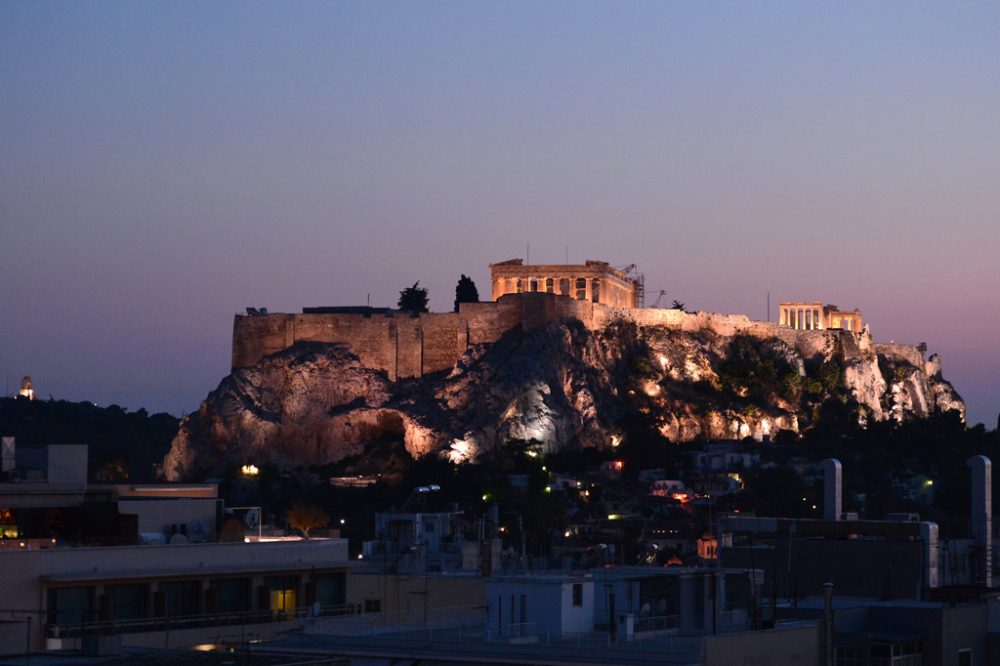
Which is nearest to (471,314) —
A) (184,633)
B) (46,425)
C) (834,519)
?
(46,425)

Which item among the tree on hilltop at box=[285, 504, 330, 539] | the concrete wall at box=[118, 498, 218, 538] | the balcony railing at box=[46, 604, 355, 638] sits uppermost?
the tree on hilltop at box=[285, 504, 330, 539]

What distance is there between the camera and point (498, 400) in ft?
314

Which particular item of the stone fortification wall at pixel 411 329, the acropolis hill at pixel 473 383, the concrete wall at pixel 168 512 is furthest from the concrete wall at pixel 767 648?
the stone fortification wall at pixel 411 329

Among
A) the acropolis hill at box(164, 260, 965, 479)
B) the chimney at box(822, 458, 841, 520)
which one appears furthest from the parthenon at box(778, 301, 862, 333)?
the chimney at box(822, 458, 841, 520)

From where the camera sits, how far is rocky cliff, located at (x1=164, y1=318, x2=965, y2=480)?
315ft

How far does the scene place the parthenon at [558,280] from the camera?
361ft

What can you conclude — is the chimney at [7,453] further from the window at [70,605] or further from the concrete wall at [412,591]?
the window at [70,605]

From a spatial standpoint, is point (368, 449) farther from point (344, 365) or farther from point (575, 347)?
point (575, 347)

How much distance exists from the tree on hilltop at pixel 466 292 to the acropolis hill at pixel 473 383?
6.20 meters

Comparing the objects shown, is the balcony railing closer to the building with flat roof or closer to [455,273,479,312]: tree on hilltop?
the building with flat roof

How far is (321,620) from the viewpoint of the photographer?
29.3 metres

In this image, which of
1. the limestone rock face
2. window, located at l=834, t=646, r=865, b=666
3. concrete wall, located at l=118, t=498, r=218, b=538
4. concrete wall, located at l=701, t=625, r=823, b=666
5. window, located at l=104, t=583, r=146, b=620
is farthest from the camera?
the limestone rock face

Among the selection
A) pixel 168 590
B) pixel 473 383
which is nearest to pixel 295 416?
pixel 473 383

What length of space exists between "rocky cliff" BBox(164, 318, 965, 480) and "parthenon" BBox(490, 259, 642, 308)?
5635 millimetres
